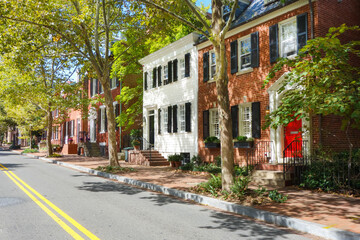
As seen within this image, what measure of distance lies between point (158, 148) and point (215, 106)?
6444mm

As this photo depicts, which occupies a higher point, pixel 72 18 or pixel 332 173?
pixel 72 18

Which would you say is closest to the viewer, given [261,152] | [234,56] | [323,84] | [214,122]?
[323,84]

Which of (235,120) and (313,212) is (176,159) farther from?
(313,212)

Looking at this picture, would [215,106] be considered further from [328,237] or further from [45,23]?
[328,237]

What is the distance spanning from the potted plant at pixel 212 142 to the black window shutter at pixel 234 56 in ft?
11.3

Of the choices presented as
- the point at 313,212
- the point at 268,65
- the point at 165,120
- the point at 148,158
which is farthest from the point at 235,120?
the point at 313,212

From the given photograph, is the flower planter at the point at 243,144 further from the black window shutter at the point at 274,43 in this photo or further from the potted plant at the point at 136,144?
the potted plant at the point at 136,144

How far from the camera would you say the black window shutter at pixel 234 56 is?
49.4 feet

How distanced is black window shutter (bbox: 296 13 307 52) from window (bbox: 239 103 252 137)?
3.64 meters

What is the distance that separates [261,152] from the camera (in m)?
13.2

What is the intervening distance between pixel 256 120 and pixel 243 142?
3.68 ft

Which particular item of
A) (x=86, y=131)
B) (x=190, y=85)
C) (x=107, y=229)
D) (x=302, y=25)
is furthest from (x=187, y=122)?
(x=86, y=131)

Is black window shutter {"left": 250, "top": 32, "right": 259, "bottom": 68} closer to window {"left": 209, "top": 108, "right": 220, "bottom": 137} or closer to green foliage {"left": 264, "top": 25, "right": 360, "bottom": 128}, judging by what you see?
window {"left": 209, "top": 108, "right": 220, "bottom": 137}

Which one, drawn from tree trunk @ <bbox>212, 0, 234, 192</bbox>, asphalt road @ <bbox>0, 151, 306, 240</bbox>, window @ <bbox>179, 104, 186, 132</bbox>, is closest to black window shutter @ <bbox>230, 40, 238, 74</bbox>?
window @ <bbox>179, 104, 186, 132</bbox>
